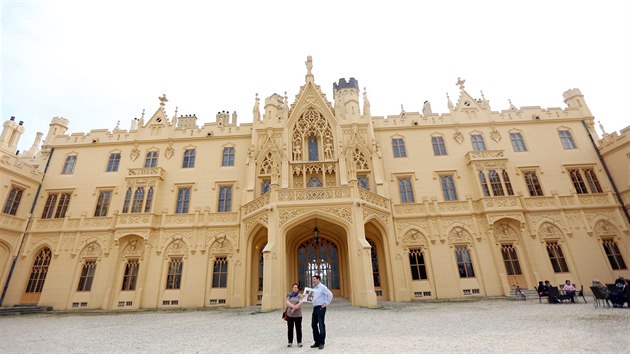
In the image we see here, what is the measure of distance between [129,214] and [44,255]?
7.21 metres

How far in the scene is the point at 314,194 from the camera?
17.7 metres

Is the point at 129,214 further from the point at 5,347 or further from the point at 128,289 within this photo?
the point at 5,347

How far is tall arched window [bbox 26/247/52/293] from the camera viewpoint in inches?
785

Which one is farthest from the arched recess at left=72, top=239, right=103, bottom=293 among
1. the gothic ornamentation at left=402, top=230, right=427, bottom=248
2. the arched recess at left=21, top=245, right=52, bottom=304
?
the gothic ornamentation at left=402, top=230, right=427, bottom=248

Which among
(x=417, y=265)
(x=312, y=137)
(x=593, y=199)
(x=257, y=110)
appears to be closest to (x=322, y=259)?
(x=417, y=265)

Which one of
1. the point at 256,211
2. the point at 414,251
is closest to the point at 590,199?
the point at 414,251

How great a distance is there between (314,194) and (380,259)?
7.38 meters

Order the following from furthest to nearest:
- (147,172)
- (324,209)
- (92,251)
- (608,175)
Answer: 1. (147,172)
2. (608,175)
3. (92,251)
4. (324,209)

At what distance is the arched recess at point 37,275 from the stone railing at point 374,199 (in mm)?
23826

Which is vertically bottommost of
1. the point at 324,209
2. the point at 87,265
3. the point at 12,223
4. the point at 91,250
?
the point at 87,265

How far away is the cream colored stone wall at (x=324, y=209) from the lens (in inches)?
728

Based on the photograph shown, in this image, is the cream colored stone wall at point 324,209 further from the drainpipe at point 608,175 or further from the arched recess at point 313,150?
the drainpipe at point 608,175

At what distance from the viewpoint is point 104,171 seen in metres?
23.3

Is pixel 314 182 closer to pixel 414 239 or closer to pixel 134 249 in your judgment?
pixel 414 239
